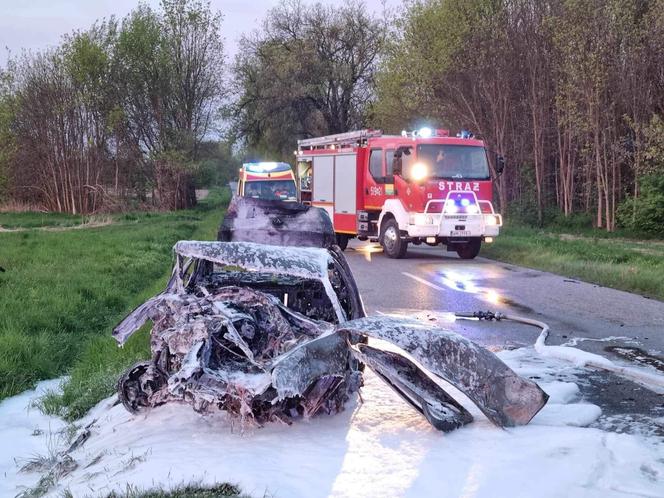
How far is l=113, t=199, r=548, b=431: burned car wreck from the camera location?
4.39 metres

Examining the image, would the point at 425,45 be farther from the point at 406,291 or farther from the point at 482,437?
the point at 482,437

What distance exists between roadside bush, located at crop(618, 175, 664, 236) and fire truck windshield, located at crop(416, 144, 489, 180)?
783cm

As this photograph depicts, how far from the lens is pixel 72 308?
10.1 metres

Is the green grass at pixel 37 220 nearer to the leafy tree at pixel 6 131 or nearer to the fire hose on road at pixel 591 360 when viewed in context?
the leafy tree at pixel 6 131

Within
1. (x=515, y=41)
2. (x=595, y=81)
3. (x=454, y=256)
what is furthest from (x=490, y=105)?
(x=454, y=256)

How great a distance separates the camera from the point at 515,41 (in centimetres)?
2444

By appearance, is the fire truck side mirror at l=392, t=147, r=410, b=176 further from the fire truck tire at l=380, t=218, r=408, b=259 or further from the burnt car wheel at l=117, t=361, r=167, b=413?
the burnt car wheel at l=117, t=361, r=167, b=413

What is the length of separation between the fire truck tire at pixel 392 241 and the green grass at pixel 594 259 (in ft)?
7.87

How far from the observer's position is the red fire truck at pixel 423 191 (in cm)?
1580

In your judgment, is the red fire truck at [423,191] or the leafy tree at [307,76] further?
the leafy tree at [307,76]

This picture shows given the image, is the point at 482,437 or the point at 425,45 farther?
the point at 425,45

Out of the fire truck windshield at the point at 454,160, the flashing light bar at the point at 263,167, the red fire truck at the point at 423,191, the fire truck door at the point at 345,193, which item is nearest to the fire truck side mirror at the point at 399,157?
the red fire truck at the point at 423,191

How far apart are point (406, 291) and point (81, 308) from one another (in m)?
4.91

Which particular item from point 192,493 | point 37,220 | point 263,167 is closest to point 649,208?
point 263,167
